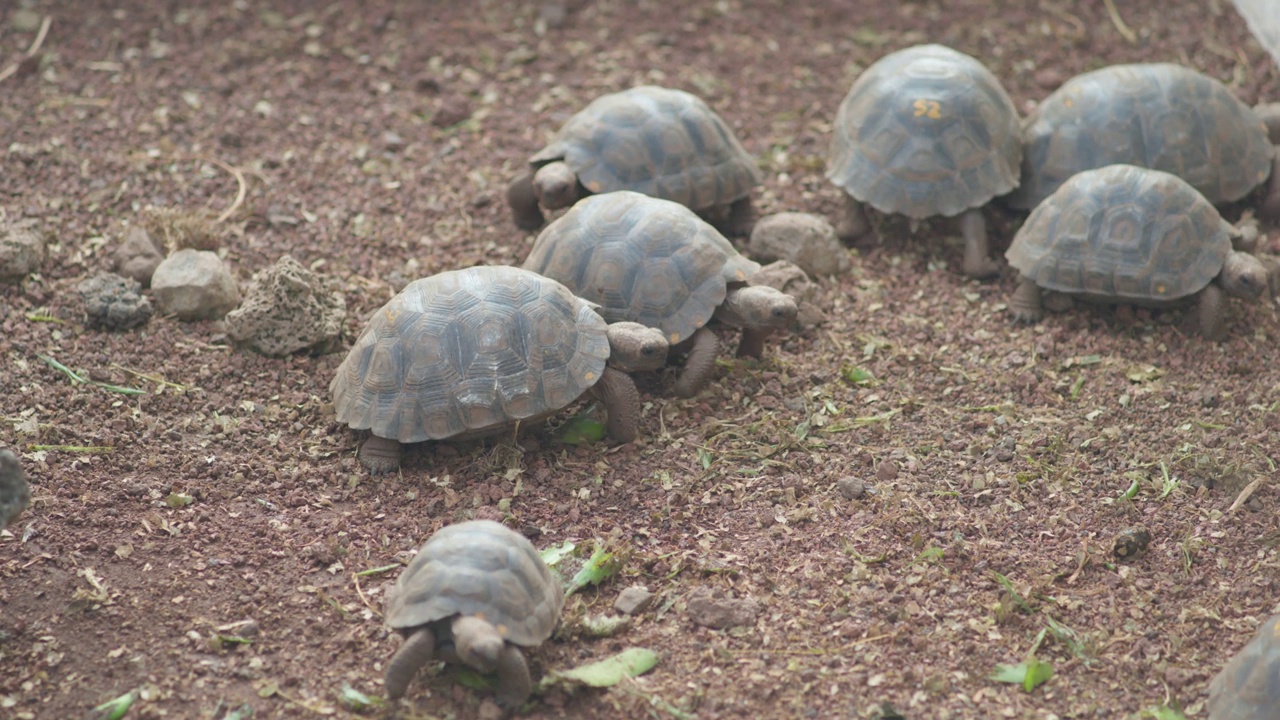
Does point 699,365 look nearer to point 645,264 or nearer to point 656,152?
point 645,264

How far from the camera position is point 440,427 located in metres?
4.78

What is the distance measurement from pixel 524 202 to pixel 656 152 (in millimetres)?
790

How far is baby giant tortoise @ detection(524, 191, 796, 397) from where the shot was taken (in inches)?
210

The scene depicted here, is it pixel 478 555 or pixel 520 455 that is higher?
pixel 478 555

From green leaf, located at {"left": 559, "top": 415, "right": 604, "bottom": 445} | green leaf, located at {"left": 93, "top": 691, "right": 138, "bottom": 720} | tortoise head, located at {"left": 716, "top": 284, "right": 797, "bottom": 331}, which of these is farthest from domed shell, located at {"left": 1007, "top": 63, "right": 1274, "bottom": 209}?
green leaf, located at {"left": 93, "top": 691, "right": 138, "bottom": 720}

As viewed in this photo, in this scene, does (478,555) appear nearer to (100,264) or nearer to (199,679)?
(199,679)

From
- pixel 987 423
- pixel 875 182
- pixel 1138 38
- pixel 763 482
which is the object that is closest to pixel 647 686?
pixel 763 482

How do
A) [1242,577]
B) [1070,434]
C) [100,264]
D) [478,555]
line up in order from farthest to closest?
[100,264], [1070,434], [1242,577], [478,555]

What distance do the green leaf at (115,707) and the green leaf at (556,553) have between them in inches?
56.1

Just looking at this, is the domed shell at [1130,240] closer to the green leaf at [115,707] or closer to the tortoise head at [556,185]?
the tortoise head at [556,185]

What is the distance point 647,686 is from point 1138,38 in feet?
21.1

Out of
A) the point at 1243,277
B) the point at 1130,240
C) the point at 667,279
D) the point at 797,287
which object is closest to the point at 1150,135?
the point at 1130,240

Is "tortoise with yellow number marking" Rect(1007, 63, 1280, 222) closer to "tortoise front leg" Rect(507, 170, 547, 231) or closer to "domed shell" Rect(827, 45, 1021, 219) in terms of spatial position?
"domed shell" Rect(827, 45, 1021, 219)

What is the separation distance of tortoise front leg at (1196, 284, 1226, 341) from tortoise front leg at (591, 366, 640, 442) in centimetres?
280
